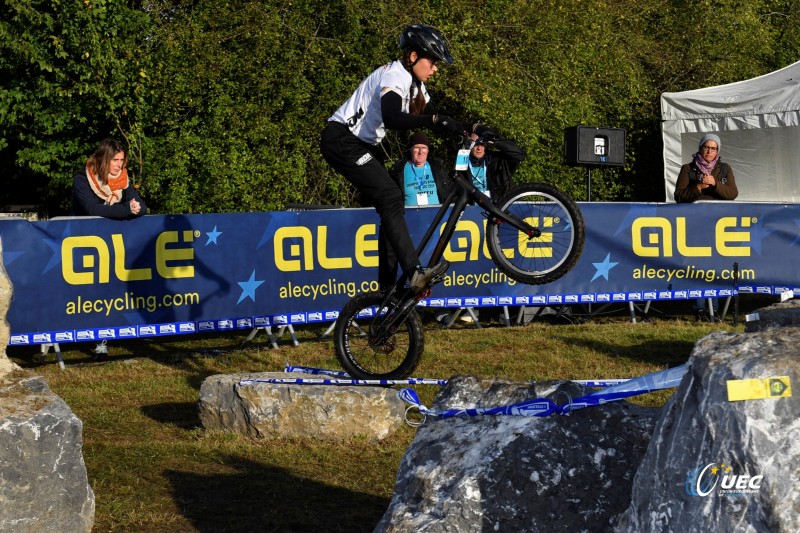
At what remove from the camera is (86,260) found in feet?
32.8

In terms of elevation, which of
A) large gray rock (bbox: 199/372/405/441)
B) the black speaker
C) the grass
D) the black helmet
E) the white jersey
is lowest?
the grass

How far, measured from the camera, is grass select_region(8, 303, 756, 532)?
19.1 ft

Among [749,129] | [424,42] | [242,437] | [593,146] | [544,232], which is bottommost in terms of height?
[242,437]

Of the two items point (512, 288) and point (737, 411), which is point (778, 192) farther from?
point (737, 411)

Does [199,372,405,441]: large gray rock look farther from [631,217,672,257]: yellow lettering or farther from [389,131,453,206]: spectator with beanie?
[631,217,672,257]: yellow lettering

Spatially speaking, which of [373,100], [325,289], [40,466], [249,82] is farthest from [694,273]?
[40,466]

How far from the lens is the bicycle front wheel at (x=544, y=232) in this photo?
21.7 feet

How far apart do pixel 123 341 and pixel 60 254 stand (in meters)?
1.93

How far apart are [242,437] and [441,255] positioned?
1.94 m

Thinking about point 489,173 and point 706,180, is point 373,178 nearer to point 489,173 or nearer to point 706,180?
point 489,173

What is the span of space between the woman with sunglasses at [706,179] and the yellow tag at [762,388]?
9612 mm

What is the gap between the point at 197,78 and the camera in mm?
15062

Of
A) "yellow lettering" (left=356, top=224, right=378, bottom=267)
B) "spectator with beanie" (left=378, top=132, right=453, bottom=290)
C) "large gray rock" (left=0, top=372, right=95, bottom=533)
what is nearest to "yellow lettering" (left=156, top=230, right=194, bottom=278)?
"yellow lettering" (left=356, top=224, right=378, bottom=267)

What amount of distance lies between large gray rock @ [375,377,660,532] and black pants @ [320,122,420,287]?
287 cm
